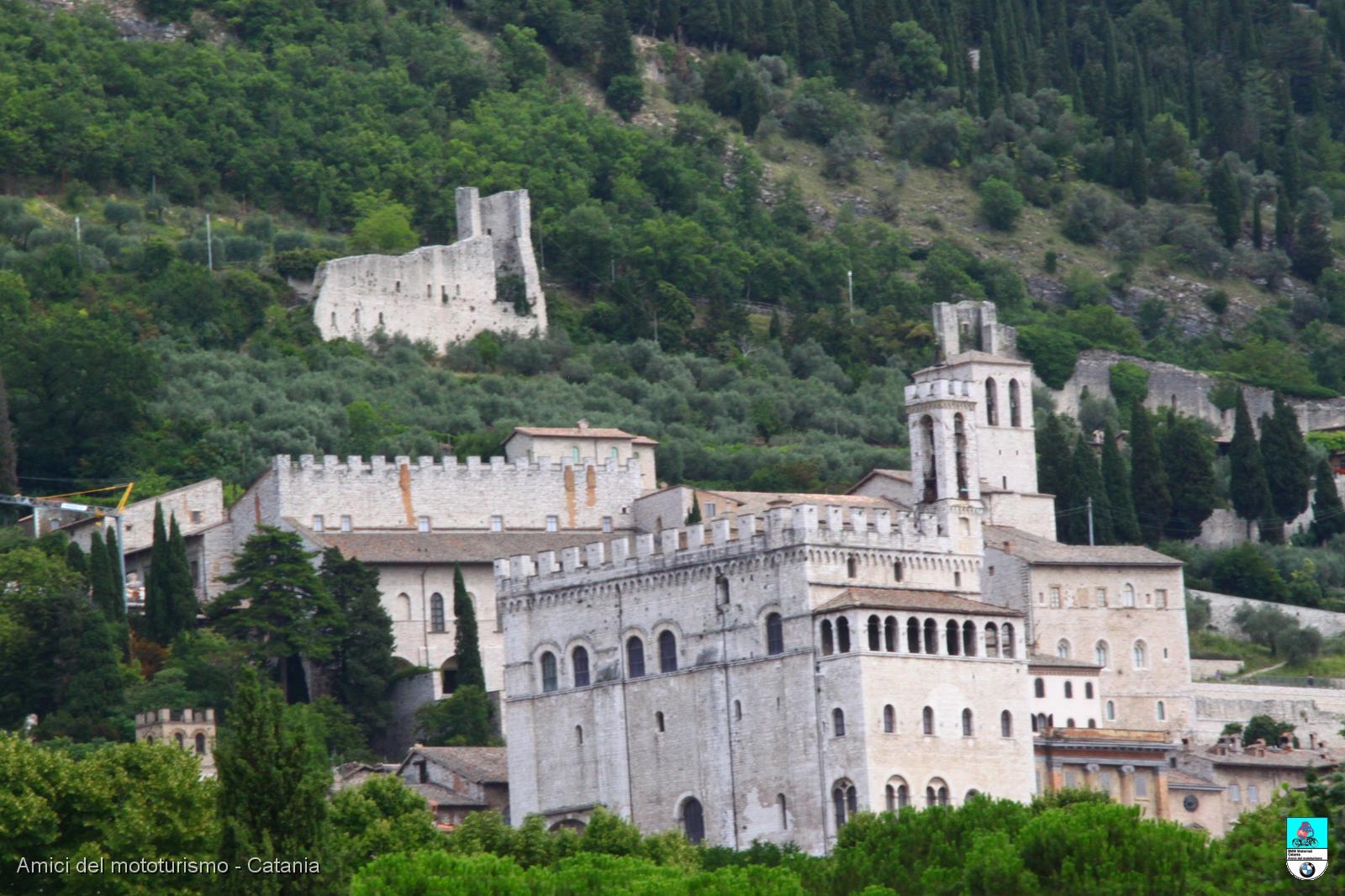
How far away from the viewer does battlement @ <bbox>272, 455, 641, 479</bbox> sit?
99.6m

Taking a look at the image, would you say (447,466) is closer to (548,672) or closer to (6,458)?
(6,458)

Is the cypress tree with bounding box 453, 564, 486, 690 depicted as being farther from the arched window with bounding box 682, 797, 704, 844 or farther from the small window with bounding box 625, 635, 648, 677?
the arched window with bounding box 682, 797, 704, 844

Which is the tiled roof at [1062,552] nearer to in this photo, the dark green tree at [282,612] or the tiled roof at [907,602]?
the tiled roof at [907,602]

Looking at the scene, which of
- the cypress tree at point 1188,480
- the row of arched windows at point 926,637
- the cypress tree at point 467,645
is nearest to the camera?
the row of arched windows at point 926,637

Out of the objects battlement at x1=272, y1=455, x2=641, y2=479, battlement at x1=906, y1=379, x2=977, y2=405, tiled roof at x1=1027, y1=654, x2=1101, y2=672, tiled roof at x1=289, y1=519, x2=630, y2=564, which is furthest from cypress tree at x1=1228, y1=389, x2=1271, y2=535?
battlement at x1=906, y1=379, x2=977, y2=405

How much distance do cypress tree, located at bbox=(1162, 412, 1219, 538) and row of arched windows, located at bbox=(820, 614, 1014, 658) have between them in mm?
33876

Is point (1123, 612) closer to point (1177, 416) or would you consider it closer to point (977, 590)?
point (977, 590)

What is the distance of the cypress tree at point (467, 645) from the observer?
90.1m

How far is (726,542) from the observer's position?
265ft

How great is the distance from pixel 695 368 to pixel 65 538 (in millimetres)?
35807

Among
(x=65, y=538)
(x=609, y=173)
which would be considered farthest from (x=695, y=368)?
(x=65, y=538)

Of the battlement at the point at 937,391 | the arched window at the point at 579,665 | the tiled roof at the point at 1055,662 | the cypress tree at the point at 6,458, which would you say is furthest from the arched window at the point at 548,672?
the cypress tree at the point at 6,458

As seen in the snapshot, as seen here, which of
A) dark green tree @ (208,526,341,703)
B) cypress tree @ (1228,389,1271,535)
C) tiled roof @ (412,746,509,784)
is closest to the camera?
tiled roof @ (412,746,509,784)

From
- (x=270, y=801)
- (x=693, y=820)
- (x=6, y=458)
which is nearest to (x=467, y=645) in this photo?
(x=693, y=820)
